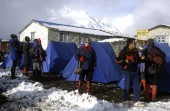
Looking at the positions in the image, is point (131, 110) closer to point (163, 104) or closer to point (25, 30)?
point (163, 104)

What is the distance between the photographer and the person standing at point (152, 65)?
8750mm

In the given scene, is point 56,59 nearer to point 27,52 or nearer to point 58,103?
point 27,52

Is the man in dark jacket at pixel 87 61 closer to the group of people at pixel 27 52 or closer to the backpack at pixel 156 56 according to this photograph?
the backpack at pixel 156 56

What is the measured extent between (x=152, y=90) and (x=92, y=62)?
2033 mm

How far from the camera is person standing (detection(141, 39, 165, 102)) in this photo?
875 cm

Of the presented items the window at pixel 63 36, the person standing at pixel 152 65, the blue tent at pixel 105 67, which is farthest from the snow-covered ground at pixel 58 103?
the window at pixel 63 36

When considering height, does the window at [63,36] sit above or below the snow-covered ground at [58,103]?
above

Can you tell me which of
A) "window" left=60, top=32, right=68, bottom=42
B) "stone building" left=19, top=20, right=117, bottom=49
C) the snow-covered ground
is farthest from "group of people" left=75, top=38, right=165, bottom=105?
"window" left=60, top=32, right=68, bottom=42

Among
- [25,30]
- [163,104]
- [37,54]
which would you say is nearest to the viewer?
[163,104]

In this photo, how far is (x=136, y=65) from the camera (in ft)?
26.4

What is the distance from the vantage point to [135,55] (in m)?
8.01

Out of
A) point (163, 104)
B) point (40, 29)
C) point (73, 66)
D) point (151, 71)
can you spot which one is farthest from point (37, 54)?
point (40, 29)

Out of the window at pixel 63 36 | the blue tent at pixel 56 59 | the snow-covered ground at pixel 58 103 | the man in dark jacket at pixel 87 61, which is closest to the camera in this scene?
the snow-covered ground at pixel 58 103

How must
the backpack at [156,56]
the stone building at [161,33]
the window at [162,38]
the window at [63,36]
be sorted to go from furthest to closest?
the window at [63,36] → the window at [162,38] → the stone building at [161,33] → the backpack at [156,56]
